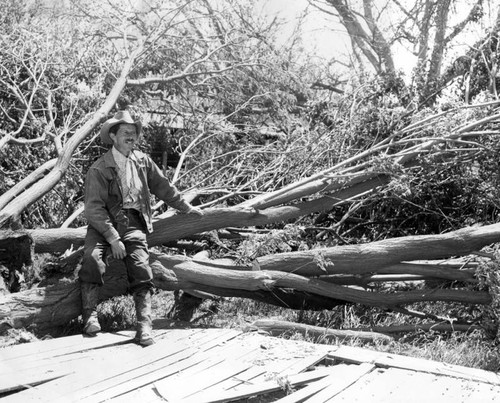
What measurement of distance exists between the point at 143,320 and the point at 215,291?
3.38ft

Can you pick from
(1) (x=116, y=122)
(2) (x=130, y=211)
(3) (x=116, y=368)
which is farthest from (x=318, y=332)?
(1) (x=116, y=122)

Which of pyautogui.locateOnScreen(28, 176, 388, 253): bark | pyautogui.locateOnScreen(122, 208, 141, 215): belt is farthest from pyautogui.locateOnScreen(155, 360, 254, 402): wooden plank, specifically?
pyautogui.locateOnScreen(28, 176, 388, 253): bark

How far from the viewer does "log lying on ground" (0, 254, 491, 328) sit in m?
5.44

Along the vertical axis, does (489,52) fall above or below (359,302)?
above

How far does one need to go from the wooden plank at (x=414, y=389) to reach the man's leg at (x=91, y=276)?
2.05 metres

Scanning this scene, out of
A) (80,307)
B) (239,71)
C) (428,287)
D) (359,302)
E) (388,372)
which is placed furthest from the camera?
(239,71)

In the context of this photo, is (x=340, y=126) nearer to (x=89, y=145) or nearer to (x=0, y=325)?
A: (x=89, y=145)

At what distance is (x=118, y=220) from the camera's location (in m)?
5.38

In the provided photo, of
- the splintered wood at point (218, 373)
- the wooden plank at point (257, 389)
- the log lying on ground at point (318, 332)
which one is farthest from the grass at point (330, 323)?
the wooden plank at point (257, 389)

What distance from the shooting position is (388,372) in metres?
4.61

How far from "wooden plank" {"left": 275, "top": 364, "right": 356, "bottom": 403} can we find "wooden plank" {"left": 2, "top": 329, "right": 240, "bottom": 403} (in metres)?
0.91

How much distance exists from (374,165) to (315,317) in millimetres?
1475

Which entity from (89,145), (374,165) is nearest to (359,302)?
(374,165)

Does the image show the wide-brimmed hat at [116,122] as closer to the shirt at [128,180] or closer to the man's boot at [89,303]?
the shirt at [128,180]
